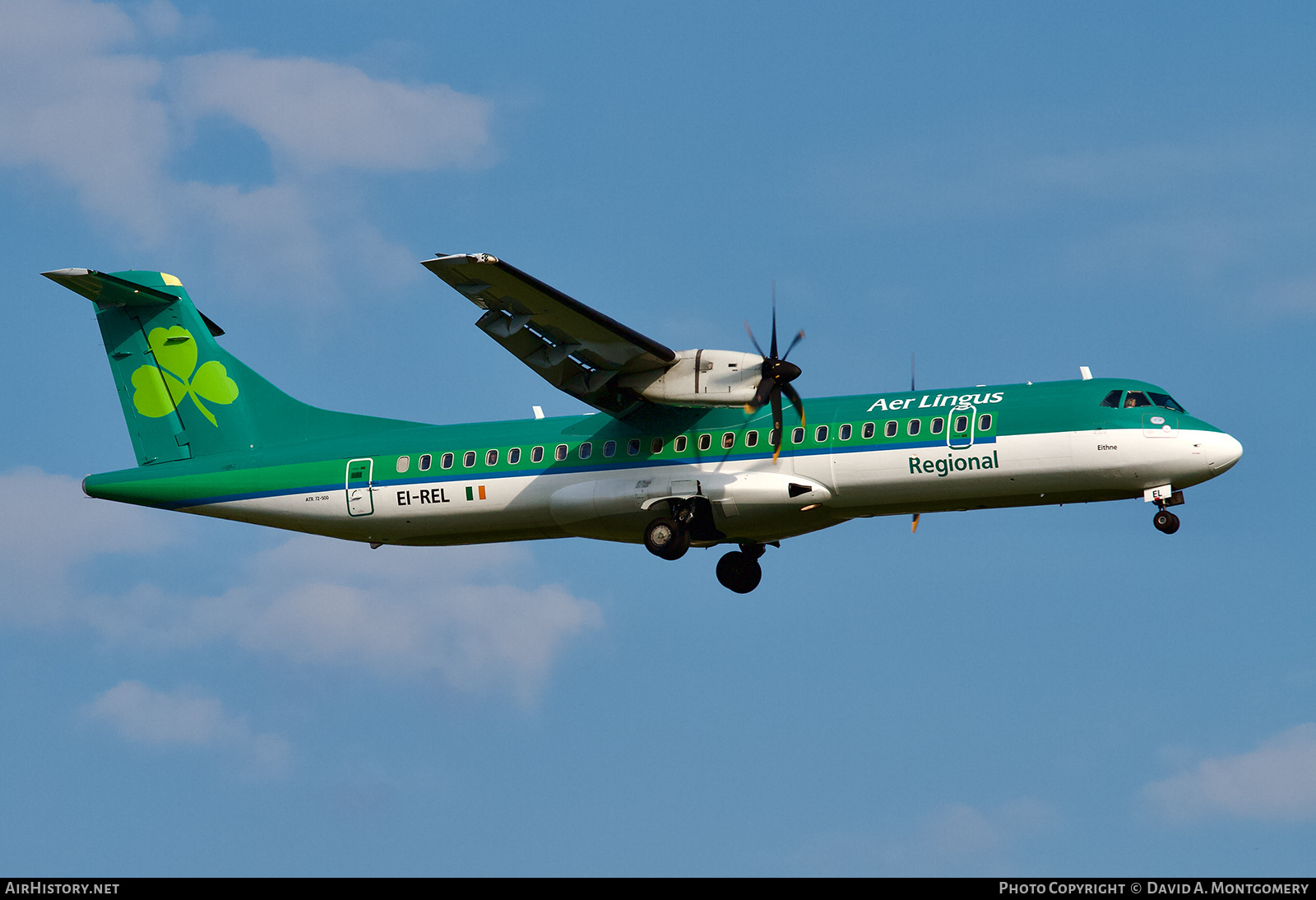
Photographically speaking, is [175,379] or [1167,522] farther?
[175,379]

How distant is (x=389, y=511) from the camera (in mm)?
26859

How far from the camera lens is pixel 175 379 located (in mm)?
28766

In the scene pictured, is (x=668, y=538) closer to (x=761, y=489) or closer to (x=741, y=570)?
(x=761, y=489)

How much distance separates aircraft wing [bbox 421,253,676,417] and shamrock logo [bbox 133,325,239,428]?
22.0ft

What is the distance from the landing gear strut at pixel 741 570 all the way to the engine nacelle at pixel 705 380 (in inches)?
179

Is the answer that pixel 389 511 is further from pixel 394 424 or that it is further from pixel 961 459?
pixel 961 459

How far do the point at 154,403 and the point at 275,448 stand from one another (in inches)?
99.9

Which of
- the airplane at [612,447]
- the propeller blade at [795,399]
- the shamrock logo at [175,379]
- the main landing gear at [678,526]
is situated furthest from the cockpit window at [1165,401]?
the shamrock logo at [175,379]

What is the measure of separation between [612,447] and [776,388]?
10.6 feet

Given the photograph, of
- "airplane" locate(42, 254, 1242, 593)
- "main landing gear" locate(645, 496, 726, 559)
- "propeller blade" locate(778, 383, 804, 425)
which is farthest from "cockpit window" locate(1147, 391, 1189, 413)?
"main landing gear" locate(645, 496, 726, 559)

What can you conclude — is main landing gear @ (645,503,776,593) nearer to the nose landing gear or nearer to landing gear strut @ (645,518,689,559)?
landing gear strut @ (645,518,689,559)

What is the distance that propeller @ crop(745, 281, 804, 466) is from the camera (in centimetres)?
2402

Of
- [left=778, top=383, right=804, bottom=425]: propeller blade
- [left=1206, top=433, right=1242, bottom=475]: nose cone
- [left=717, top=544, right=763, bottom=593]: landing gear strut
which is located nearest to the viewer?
[left=1206, top=433, right=1242, bottom=475]: nose cone

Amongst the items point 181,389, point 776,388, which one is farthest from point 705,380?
point 181,389
